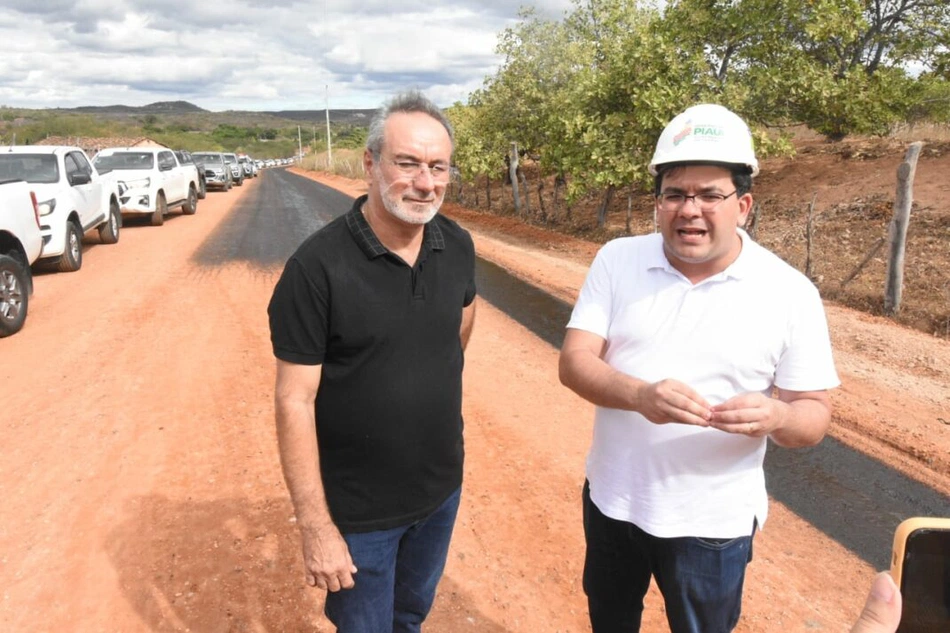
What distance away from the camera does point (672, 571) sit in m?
1.89

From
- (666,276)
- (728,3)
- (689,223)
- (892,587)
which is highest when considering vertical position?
(728,3)

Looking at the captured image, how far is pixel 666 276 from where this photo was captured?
188 cm

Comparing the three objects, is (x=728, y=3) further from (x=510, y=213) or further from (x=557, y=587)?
(x=557, y=587)

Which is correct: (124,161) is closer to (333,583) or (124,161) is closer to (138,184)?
(138,184)

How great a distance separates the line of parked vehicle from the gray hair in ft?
21.4

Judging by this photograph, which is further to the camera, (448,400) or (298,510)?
(448,400)

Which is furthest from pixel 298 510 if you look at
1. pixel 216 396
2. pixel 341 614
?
pixel 216 396

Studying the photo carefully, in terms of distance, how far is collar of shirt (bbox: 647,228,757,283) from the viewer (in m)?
1.78

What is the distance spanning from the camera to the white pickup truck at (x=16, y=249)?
6.80 m

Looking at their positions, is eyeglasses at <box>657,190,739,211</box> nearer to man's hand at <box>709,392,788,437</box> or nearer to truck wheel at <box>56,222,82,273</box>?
man's hand at <box>709,392,788,437</box>

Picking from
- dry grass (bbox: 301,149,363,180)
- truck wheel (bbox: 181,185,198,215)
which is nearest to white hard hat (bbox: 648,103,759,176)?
truck wheel (bbox: 181,185,198,215)

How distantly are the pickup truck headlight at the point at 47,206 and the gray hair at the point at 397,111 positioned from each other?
9.02 m

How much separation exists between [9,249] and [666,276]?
814cm

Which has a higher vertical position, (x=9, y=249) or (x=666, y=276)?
(x=666, y=276)
